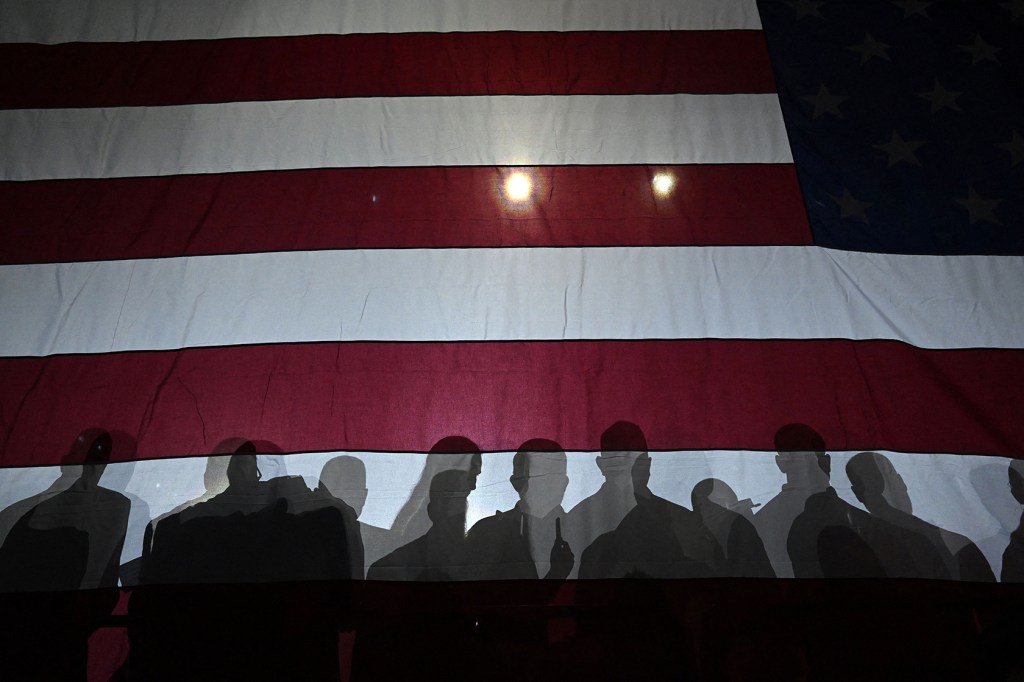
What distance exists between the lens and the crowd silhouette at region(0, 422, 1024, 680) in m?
1.67

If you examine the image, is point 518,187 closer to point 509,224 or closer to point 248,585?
point 509,224

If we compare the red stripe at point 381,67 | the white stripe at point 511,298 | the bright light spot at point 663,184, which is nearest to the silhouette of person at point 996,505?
the white stripe at point 511,298

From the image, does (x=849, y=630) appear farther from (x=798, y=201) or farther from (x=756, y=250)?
(x=798, y=201)

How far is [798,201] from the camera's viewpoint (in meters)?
2.24

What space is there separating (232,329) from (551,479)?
113 cm

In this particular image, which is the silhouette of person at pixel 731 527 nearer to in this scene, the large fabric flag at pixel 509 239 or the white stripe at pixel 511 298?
the large fabric flag at pixel 509 239

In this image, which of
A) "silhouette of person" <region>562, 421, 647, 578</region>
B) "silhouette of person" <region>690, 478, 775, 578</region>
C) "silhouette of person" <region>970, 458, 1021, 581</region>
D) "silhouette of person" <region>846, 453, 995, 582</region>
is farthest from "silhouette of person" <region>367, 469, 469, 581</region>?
"silhouette of person" <region>970, 458, 1021, 581</region>

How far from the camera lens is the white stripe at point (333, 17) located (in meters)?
2.56

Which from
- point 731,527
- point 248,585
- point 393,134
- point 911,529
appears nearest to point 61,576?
point 248,585

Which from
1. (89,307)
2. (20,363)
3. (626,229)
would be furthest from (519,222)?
(20,363)

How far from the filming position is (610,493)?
181 centimetres

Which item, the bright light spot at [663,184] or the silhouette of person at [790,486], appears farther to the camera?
the bright light spot at [663,184]

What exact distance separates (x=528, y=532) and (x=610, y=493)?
A: 260mm

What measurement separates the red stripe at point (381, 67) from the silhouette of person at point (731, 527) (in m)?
1.52
